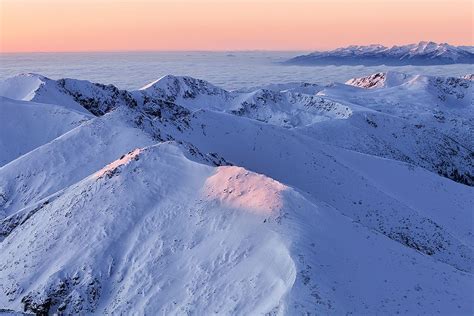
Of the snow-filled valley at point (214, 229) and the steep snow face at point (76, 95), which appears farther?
the steep snow face at point (76, 95)

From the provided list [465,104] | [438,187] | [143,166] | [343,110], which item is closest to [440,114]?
[465,104]

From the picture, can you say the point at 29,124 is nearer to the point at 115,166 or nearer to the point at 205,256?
the point at 115,166

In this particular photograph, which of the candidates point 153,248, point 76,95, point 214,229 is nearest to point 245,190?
point 214,229

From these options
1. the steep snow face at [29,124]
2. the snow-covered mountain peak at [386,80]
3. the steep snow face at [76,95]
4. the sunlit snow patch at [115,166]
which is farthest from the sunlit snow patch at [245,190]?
the snow-covered mountain peak at [386,80]

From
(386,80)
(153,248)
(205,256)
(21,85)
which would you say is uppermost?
(205,256)

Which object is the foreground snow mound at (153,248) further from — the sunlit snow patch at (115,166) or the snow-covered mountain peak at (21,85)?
the snow-covered mountain peak at (21,85)
